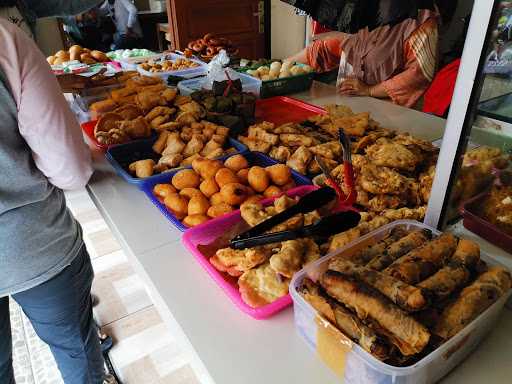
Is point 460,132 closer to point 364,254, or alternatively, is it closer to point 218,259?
point 364,254

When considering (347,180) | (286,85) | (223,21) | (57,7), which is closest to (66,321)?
(347,180)

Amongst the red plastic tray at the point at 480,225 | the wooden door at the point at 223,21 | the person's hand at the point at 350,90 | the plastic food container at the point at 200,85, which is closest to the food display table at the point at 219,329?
→ the red plastic tray at the point at 480,225

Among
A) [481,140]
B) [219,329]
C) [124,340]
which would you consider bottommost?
[124,340]

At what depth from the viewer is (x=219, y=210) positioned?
3.59ft

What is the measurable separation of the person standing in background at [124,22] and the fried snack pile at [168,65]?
131 inches

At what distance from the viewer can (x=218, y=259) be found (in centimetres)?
92

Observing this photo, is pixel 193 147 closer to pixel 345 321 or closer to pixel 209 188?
pixel 209 188

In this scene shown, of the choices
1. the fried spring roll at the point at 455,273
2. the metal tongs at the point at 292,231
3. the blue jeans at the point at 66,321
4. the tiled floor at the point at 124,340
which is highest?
the fried spring roll at the point at 455,273

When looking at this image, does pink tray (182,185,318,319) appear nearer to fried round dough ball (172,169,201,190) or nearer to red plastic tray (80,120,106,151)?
fried round dough ball (172,169,201,190)

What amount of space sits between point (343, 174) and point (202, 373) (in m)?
0.68

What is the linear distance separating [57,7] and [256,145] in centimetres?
91

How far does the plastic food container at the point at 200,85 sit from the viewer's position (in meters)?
2.04

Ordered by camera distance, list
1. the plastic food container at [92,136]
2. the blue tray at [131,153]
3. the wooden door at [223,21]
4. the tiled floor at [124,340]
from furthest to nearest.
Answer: the wooden door at [223,21], the tiled floor at [124,340], the plastic food container at [92,136], the blue tray at [131,153]

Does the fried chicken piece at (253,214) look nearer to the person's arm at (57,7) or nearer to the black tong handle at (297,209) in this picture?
the black tong handle at (297,209)
